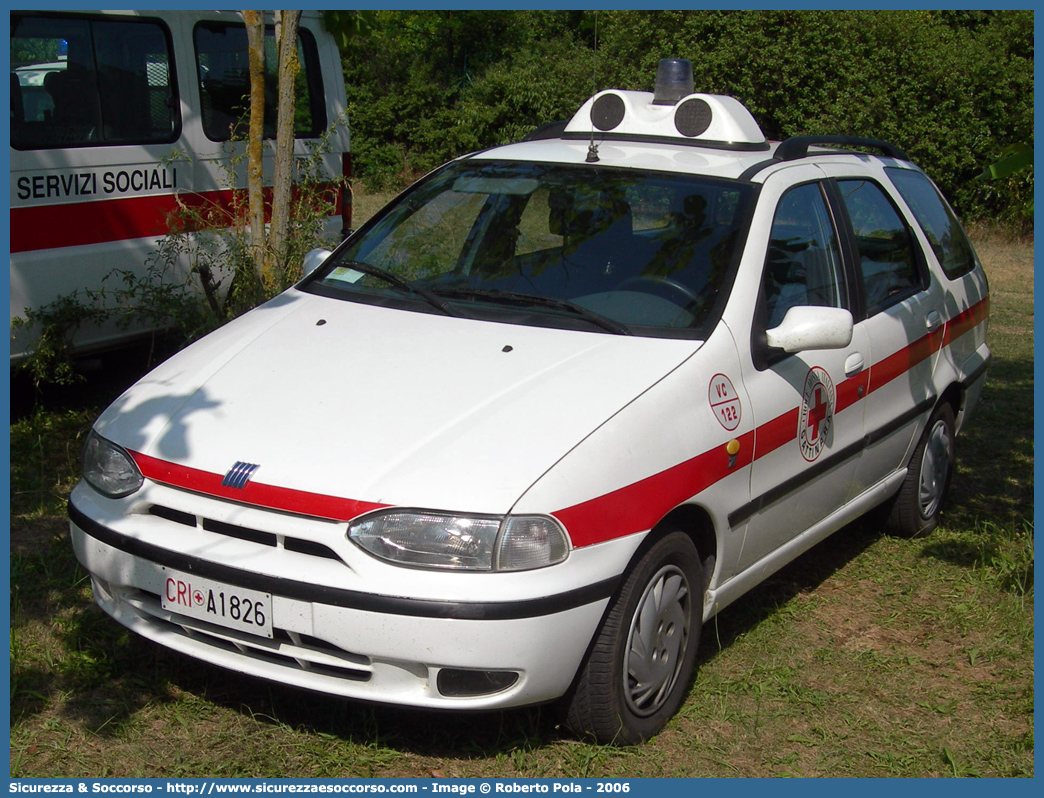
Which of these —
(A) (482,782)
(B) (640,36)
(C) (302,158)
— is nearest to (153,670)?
(A) (482,782)

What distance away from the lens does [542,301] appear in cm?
382

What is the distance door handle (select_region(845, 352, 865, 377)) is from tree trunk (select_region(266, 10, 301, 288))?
317cm

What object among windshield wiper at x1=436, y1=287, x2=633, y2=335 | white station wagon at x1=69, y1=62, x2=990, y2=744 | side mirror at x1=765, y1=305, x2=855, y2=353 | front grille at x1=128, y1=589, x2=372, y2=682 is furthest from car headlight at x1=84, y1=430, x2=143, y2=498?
side mirror at x1=765, y1=305, x2=855, y2=353

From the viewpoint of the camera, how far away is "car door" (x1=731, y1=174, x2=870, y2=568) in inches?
145

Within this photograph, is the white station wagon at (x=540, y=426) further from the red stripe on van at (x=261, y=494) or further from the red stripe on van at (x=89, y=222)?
the red stripe on van at (x=89, y=222)

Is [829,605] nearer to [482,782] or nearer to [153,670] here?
[482,782]

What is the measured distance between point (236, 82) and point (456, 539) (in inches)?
193

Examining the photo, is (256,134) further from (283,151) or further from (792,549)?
(792,549)

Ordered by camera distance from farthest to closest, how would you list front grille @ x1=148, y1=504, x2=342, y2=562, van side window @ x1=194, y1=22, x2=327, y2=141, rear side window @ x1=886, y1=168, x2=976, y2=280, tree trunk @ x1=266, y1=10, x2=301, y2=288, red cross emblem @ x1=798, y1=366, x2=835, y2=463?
van side window @ x1=194, y1=22, x2=327, y2=141, tree trunk @ x1=266, y1=10, x2=301, y2=288, rear side window @ x1=886, y1=168, x2=976, y2=280, red cross emblem @ x1=798, y1=366, x2=835, y2=463, front grille @ x1=148, y1=504, x2=342, y2=562

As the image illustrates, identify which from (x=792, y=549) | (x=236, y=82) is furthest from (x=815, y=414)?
(x=236, y=82)

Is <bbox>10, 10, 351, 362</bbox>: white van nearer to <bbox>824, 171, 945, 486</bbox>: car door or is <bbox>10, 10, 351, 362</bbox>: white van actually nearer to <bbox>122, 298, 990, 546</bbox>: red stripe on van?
<bbox>122, 298, 990, 546</bbox>: red stripe on van

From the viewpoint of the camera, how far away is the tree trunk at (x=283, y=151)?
606 centimetres

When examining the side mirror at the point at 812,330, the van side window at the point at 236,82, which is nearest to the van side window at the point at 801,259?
the side mirror at the point at 812,330

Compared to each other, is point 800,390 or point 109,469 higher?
point 800,390
